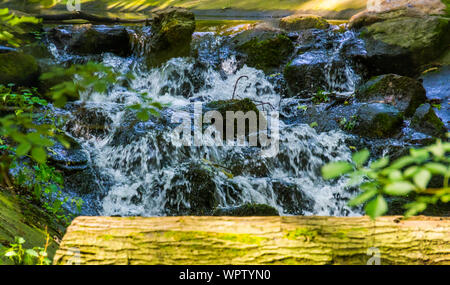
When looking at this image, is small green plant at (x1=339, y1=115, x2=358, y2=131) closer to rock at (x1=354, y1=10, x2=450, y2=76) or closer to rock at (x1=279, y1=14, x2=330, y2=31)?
rock at (x1=354, y1=10, x2=450, y2=76)

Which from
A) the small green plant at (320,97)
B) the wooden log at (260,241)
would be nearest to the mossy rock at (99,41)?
the small green plant at (320,97)

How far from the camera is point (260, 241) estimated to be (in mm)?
2008

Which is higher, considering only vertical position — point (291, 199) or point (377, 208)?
point (291, 199)

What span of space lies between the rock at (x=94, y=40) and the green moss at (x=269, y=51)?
328 centimetres

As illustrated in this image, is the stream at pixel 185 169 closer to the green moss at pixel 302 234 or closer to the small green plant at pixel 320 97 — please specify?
the small green plant at pixel 320 97

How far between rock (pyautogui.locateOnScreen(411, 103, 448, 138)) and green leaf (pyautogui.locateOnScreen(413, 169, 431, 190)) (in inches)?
219

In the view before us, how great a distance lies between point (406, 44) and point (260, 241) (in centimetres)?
781

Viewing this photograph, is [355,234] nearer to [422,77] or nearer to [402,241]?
[402,241]

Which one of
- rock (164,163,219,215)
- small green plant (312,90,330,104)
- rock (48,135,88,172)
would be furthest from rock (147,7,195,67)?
rock (164,163,219,215)

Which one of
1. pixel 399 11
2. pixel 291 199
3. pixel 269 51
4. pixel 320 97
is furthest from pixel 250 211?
pixel 399 11

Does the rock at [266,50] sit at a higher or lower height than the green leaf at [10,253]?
higher

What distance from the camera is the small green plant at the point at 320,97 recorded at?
7.61 m

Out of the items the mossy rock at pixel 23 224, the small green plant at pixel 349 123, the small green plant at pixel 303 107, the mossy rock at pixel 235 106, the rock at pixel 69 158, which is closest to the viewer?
the mossy rock at pixel 23 224

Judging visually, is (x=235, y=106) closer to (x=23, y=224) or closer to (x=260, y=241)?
(x=23, y=224)
